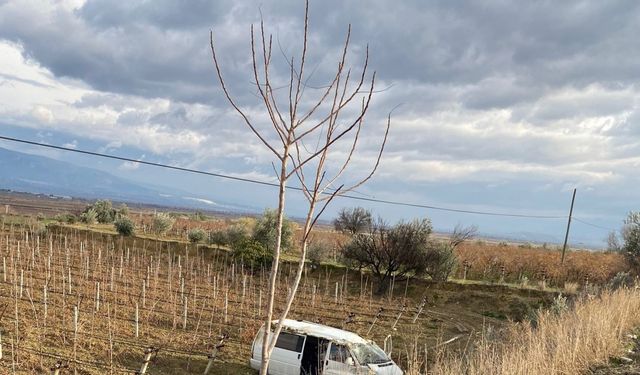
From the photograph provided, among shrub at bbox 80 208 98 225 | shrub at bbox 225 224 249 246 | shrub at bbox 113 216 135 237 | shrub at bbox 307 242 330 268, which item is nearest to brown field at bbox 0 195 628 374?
A: shrub at bbox 307 242 330 268

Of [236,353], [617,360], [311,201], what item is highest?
[311,201]

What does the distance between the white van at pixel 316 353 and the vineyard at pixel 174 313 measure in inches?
29.0

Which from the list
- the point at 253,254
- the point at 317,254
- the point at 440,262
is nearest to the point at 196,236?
the point at 253,254

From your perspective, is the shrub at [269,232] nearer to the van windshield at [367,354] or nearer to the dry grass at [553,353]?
the van windshield at [367,354]

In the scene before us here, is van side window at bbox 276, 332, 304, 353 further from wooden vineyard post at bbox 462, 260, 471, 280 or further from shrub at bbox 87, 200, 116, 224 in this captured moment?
shrub at bbox 87, 200, 116, 224

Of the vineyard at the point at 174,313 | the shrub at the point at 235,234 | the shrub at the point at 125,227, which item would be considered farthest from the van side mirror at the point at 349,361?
the shrub at the point at 125,227

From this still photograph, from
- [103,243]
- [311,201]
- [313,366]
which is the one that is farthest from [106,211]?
[311,201]

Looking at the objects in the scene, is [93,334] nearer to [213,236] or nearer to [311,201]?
[311,201]

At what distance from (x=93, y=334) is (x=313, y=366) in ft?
17.3

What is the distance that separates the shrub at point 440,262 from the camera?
2317 centimetres

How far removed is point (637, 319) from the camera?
36.0 feet

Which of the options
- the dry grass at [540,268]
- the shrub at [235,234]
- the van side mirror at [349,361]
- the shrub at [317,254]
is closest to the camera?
the van side mirror at [349,361]

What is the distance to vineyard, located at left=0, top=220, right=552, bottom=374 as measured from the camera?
35.1ft

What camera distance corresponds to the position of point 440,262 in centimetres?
2330
